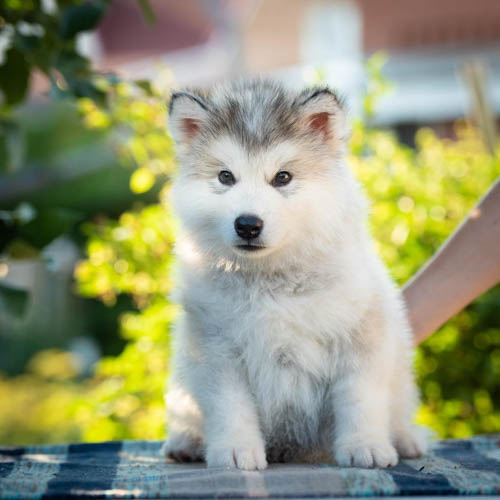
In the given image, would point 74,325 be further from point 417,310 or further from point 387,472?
point 387,472

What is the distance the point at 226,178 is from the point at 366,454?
1021mm

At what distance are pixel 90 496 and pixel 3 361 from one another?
23.8ft

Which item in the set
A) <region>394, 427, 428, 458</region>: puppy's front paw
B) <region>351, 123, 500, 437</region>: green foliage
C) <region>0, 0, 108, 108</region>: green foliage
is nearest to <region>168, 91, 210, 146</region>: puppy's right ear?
<region>0, 0, 108, 108</region>: green foliage

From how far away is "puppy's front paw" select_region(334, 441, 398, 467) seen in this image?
2.36 m

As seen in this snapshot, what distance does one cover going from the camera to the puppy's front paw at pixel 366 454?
2.36m

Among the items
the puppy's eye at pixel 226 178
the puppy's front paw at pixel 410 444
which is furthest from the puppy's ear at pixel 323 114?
the puppy's front paw at pixel 410 444

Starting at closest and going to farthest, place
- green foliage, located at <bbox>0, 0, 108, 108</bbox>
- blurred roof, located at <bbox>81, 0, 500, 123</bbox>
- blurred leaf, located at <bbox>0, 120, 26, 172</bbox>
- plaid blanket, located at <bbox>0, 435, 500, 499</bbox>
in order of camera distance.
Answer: plaid blanket, located at <bbox>0, 435, 500, 499</bbox> < green foliage, located at <bbox>0, 0, 108, 108</bbox> < blurred leaf, located at <bbox>0, 120, 26, 172</bbox> < blurred roof, located at <bbox>81, 0, 500, 123</bbox>

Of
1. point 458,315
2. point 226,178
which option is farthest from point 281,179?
point 458,315

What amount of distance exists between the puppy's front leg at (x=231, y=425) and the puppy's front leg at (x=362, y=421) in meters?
0.26

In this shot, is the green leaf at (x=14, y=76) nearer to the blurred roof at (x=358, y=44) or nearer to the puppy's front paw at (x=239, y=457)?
the puppy's front paw at (x=239, y=457)

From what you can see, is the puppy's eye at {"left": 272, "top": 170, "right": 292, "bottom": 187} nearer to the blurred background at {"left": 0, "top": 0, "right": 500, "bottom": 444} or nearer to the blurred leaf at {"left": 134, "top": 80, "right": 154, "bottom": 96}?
the blurred background at {"left": 0, "top": 0, "right": 500, "bottom": 444}

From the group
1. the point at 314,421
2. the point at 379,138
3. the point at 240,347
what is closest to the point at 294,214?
the point at 240,347

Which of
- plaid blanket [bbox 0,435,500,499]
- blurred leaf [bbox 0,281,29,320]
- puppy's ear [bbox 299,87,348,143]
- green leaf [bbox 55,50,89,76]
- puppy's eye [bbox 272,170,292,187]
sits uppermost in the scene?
green leaf [bbox 55,50,89,76]

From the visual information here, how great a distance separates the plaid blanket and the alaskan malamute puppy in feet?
0.55
